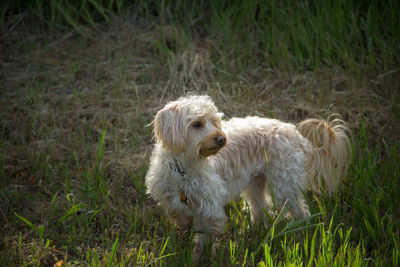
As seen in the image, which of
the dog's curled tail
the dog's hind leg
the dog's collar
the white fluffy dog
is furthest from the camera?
the dog's hind leg

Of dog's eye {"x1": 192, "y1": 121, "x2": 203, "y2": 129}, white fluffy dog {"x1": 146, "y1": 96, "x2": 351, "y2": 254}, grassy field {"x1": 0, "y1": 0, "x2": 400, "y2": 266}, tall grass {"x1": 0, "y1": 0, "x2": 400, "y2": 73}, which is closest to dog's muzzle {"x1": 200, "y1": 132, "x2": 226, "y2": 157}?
white fluffy dog {"x1": 146, "y1": 96, "x2": 351, "y2": 254}

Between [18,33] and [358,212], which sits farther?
[18,33]

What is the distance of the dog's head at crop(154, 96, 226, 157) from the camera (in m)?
3.23

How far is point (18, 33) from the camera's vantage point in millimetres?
6848

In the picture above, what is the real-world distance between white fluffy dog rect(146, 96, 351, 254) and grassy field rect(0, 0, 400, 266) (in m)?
0.23

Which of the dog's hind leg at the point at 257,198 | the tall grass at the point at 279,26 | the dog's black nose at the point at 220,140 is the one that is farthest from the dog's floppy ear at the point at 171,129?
the tall grass at the point at 279,26

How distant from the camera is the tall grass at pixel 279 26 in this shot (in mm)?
6105

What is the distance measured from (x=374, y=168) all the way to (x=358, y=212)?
2.83 ft

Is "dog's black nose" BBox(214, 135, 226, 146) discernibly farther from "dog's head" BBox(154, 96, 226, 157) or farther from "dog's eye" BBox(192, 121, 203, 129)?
"dog's eye" BBox(192, 121, 203, 129)

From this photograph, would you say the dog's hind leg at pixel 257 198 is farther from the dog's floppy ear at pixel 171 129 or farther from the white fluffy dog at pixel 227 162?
the dog's floppy ear at pixel 171 129

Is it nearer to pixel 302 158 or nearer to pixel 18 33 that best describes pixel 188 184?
pixel 302 158

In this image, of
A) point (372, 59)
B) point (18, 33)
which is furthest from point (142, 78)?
point (372, 59)

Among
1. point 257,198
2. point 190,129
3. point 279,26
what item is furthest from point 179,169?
point 279,26

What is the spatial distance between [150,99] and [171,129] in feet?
8.65
